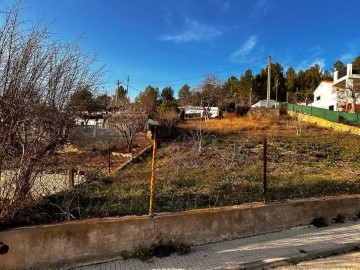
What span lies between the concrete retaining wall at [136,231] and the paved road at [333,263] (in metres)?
1.06

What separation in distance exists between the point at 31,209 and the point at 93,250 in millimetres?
1077

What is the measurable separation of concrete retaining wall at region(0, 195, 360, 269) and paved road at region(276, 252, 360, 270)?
106 centimetres

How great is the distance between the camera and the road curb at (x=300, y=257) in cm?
370

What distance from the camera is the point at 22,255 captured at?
11.6ft

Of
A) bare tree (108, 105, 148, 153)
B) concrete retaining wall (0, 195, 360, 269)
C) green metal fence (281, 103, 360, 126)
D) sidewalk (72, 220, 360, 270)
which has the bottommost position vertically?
sidewalk (72, 220, 360, 270)

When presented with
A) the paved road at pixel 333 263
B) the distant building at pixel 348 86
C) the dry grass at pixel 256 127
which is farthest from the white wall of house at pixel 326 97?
the paved road at pixel 333 263

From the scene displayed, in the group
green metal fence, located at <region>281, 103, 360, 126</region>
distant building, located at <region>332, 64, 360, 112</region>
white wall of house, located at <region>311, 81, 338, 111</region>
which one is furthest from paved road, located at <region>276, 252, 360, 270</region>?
white wall of house, located at <region>311, 81, 338, 111</region>

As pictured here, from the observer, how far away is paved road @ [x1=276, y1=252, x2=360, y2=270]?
366 centimetres

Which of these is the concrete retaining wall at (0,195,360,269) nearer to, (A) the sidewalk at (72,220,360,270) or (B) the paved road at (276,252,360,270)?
(A) the sidewalk at (72,220,360,270)

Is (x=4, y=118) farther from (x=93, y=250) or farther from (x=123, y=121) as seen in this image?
(x=123, y=121)

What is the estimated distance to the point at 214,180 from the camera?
25.5ft

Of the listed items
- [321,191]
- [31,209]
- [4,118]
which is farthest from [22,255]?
[321,191]

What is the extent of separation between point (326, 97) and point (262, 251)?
3831 centimetres

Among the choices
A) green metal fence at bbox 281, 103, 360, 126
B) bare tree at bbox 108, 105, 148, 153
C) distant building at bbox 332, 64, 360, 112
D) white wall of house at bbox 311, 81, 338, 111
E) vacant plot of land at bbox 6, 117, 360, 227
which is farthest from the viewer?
white wall of house at bbox 311, 81, 338, 111
